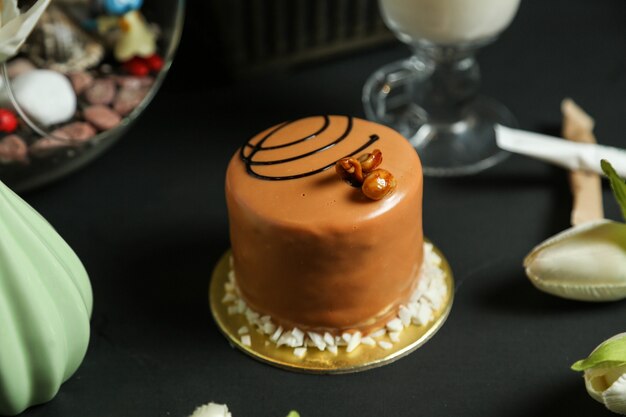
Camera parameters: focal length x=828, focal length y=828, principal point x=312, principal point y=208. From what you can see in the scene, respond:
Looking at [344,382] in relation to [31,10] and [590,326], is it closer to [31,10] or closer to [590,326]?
[590,326]

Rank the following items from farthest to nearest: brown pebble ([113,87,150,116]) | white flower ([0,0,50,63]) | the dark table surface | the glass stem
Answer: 1. the glass stem
2. brown pebble ([113,87,150,116])
3. the dark table surface
4. white flower ([0,0,50,63])

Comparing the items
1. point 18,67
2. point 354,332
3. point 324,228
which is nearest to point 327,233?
point 324,228

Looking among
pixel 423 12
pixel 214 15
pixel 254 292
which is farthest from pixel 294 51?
pixel 254 292

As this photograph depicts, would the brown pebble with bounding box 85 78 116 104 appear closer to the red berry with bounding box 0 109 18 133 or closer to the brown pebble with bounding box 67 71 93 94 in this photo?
the brown pebble with bounding box 67 71 93 94

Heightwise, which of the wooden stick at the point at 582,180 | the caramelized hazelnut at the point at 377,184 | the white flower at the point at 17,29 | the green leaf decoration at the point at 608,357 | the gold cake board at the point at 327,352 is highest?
the white flower at the point at 17,29

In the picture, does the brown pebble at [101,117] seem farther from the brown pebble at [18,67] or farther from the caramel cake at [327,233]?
the caramel cake at [327,233]

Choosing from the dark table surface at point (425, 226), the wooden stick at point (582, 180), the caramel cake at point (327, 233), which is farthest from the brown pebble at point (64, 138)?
the wooden stick at point (582, 180)

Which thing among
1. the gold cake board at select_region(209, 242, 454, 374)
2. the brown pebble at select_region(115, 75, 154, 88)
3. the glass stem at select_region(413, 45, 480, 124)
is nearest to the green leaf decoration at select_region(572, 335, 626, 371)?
the gold cake board at select_region(209, 242, 454, 374)
